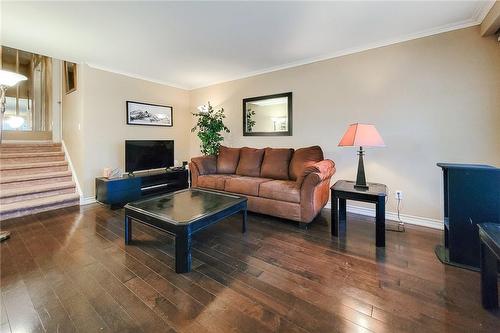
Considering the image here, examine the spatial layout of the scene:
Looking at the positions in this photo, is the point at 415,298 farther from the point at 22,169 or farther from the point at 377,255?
the point at 22,169

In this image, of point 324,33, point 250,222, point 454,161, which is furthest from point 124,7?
point 454,161

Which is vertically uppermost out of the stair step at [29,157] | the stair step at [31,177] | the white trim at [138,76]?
the white trim at [138,76]

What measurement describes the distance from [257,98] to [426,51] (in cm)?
247

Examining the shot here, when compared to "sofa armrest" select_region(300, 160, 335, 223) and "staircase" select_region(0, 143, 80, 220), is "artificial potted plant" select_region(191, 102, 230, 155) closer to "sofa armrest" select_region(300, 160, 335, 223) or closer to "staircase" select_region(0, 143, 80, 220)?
"sofa armrest" select_region(300, 160, 335, 223)

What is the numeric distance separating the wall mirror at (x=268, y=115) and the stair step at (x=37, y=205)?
3196 millimetres

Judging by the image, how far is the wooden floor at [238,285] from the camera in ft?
4.11

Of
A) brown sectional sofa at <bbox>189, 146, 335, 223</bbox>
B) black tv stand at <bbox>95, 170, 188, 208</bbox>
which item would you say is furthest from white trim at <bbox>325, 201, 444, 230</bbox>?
black tv stand at <bbox>95, 170, 188, 208</bbox>

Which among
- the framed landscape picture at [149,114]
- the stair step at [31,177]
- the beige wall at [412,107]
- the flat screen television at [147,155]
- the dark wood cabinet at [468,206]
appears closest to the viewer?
the dark wood cabinet at [468,206]

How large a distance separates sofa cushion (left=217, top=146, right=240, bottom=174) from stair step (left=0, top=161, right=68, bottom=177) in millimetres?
2955

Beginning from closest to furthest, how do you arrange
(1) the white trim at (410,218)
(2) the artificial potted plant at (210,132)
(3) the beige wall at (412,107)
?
(3) the beige wall at (412,107) < (1) the white trim at (410,218) < (2) the artificial potted plant at (210,132)

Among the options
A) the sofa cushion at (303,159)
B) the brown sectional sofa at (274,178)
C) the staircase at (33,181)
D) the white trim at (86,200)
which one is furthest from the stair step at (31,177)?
the sofa cushion at (303,159)

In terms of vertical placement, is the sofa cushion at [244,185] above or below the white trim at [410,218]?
above

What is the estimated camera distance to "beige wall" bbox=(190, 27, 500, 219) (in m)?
2.39

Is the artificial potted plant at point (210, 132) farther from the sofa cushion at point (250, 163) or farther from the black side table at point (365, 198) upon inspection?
the black side table at point (365, 198)
